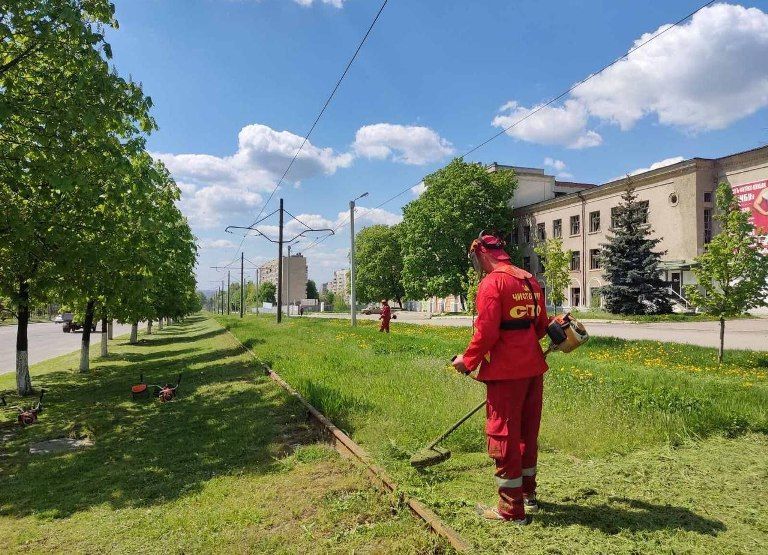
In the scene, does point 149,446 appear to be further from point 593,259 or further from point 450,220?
point 593,259

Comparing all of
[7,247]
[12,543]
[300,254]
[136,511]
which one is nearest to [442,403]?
[136,511]

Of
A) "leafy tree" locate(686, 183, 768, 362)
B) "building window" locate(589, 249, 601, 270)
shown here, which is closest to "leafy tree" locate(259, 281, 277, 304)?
"building window" locate(589, 249, 601, 270)

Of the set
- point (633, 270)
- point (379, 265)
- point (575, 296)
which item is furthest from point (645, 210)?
point (379, 265)

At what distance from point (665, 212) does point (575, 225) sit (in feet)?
31.6

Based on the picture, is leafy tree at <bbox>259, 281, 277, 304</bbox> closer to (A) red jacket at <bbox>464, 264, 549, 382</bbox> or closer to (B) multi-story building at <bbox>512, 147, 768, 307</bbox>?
(B) multi-story building at <bbox>512, 147, 768, 307</bbox>

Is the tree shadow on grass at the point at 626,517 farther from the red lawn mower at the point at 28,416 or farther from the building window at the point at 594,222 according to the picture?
the building window at the point at 594,222

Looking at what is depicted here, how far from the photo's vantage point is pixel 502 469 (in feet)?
12.5

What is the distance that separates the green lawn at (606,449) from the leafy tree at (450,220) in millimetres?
36262

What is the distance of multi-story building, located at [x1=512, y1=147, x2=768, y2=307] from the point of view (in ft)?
108

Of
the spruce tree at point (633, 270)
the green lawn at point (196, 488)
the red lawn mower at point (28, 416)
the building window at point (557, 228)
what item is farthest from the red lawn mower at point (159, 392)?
the building window at point (557, 228)

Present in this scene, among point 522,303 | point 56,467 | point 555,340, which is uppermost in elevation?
point 522,303

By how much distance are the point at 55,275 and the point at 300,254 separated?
40.1 m

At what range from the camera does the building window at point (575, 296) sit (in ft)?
144

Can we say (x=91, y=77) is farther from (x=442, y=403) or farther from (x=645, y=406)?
(x=645, y=406)
